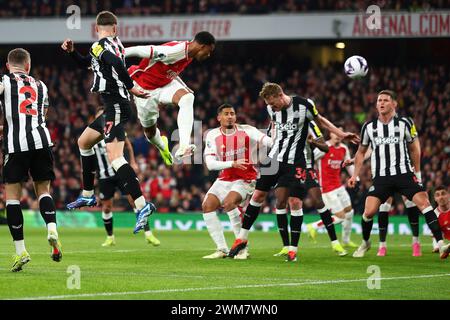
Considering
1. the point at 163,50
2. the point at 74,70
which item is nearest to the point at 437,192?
the point at 163,50

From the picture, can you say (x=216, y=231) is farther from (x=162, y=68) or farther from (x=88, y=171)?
(x=162, y=68)

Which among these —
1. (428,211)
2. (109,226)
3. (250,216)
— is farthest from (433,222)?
(109,226)

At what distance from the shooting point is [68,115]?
1238 inches

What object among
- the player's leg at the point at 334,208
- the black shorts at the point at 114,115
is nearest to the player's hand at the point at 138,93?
the black shorts at the point at 114,115

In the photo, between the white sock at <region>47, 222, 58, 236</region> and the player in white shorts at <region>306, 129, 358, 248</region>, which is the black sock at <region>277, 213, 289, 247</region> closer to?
the player in white shorts at <region>306, 129, 358, 248</region>

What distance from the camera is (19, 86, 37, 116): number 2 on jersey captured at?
10281mm

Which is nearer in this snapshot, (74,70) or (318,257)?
(318,257)

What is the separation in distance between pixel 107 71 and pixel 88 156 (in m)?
1.38

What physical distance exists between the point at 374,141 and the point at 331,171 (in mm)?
5011

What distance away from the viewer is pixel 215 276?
397 inches

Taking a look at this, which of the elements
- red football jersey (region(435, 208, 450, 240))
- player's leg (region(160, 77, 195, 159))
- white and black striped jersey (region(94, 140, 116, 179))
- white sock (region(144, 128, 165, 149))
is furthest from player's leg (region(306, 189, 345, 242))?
player's leg (region(160, 77, 195, 159))

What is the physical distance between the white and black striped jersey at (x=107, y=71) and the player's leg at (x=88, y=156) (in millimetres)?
522

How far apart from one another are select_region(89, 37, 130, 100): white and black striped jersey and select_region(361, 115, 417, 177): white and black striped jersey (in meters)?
4.16

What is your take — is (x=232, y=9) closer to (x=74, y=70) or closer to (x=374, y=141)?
(x=74, y=70)
